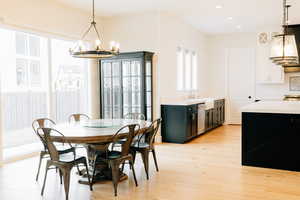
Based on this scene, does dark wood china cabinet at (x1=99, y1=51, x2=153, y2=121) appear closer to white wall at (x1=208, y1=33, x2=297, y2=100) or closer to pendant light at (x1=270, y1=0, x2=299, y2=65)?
pendant light at (x1=270, y1=0, x2=299, y2=65)

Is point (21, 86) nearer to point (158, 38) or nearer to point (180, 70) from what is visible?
point (158, 38)

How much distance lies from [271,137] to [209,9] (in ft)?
10.3

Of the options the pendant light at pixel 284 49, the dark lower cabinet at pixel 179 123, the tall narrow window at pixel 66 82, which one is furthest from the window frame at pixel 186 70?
the pendant light at pixel 284 49

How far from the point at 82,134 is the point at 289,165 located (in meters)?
3.13

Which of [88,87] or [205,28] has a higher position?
[205,28]

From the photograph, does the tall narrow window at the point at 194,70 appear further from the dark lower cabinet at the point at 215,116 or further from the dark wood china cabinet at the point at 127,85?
the dark wood china cabinet at the point at 127,85

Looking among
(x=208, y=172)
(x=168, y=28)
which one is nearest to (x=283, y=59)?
(x=208, y=172)

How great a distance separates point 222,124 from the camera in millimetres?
9305

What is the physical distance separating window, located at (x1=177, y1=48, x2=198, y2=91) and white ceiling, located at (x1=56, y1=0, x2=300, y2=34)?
34.7 inches

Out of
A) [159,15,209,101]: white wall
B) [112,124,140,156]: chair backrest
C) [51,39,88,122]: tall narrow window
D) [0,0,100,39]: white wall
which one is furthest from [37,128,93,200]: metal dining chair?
[159,15,209,101]: white wall

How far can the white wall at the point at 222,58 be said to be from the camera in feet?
29.2

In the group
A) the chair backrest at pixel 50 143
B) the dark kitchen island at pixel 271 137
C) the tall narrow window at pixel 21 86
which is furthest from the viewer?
the tall narrow window at pixel 21 86

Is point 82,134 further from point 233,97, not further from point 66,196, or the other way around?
point 233,97

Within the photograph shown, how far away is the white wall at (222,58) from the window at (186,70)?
1.17 meters
